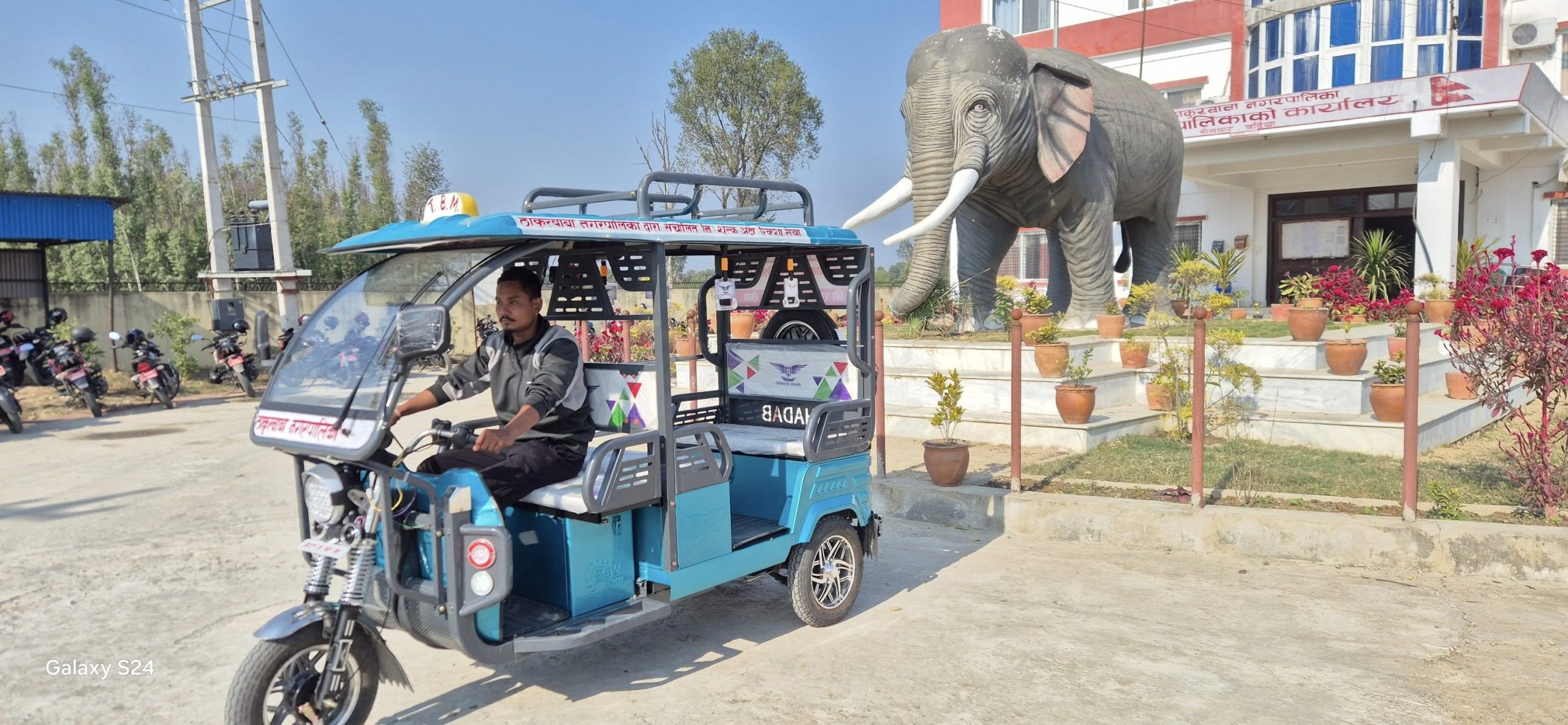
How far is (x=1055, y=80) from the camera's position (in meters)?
11.0

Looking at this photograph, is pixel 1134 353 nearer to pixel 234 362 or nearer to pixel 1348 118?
pixel 1348 118

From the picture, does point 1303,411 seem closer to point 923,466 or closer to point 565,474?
point 923,466

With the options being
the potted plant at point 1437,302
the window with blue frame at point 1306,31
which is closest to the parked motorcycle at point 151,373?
the potted plant at point 1437,302

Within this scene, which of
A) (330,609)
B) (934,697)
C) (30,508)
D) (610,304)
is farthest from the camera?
(30,508)

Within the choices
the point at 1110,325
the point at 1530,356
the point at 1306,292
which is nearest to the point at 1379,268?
the point at 1306,292

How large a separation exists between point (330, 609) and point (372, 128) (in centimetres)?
3661

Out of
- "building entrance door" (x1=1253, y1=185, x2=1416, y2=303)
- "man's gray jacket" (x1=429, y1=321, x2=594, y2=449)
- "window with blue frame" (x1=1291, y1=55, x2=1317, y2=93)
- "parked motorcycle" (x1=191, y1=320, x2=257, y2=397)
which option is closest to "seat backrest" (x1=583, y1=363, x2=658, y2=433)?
"man's gray jacket" (x1=429, y1=321, x2=594, y2=449)

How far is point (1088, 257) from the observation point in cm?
1162

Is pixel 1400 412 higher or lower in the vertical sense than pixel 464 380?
lower

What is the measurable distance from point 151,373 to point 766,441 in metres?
11.7

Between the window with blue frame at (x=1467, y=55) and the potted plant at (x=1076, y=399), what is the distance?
1476cm

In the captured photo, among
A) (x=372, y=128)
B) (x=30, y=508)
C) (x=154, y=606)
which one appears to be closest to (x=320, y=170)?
(x=372, y=128)

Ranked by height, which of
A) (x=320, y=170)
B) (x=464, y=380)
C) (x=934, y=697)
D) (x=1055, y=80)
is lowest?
(x=934, y=697)

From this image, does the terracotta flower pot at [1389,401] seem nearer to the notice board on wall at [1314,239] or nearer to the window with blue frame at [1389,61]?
the notice board on wall at [1314,239]
